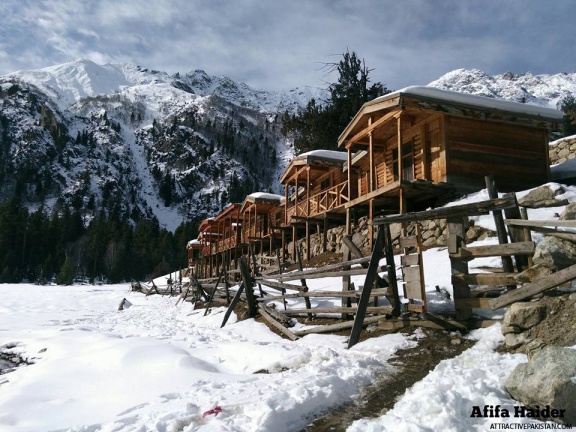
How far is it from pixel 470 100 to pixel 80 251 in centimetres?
7977

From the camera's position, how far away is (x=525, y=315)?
514cm

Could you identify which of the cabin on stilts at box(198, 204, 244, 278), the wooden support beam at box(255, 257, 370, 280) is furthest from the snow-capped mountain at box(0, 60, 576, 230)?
the wooden support beam at box(255, 257, 370, 280)

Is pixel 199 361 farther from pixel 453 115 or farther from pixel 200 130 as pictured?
pixel 200 130

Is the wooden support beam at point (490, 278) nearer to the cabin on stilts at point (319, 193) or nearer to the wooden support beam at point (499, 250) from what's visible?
the wooden support beam at point (499, 250)

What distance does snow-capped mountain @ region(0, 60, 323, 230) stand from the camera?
116375mm

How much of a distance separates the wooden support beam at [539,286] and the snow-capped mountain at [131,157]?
99.8 metres

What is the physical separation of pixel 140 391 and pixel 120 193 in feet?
421

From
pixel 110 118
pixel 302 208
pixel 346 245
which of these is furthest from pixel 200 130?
pixel 346 245

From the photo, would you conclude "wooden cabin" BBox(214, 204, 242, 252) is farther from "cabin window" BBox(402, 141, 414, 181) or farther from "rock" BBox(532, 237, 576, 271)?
"rock" BBox(532, 237, 576, 271)

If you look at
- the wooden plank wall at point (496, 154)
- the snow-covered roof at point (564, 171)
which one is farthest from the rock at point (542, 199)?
the snow-covered roof at point (564, 171)

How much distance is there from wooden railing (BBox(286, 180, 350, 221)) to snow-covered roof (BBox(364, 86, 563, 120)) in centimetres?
545

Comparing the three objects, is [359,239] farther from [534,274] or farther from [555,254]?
[555,254]

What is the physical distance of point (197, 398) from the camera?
473 cm

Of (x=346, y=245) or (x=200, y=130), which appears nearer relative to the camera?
(x=346, y=245)
